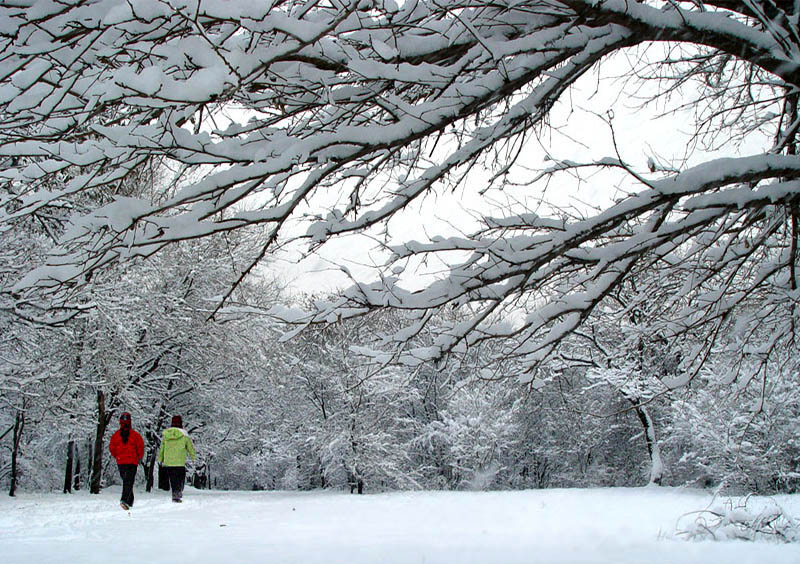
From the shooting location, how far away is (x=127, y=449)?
8.28 m

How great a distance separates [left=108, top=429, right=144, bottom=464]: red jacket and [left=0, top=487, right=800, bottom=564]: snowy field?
677 millimetres

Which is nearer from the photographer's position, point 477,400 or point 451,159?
point 451,159

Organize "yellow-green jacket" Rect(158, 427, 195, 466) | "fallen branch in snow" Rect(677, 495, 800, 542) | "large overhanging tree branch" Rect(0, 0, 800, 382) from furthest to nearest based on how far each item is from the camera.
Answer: "yellow-green jacket" Rect(158, 427, 195, 466) < "fallen branch in snow" Rect(677, 495, 800, 542) < "large overhanging tree branch" Rect(0, 0, 800, 382)

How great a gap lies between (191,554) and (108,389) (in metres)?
10.9

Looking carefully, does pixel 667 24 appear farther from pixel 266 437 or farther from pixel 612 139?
pixel 266 437

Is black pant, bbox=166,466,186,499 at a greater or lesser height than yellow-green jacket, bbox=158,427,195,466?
lesser

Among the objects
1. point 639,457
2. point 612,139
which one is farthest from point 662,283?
point 639,457

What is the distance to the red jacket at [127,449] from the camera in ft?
27.1

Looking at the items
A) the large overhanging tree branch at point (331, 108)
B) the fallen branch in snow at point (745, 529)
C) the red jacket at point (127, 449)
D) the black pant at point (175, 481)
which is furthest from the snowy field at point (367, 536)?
the large overhanging tree branch at point (331, 108)

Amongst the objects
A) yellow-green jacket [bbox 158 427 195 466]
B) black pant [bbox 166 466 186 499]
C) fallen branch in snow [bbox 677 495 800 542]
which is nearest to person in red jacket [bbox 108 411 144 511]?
yellow-green jacket [bbox 158 427 195 466]

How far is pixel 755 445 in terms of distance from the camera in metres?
14.3

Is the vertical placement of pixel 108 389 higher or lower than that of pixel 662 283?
lower

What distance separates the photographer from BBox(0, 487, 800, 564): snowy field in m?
4.12

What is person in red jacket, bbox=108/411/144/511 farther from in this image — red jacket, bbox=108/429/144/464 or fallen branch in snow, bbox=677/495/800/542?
fallen branch in snow, bbox=677/495/800/542
